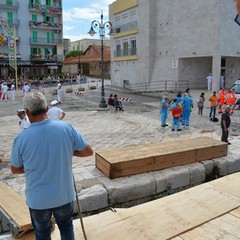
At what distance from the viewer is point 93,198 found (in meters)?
5.76

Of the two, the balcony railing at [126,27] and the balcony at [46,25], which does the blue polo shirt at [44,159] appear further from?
the balcony at [46,25]

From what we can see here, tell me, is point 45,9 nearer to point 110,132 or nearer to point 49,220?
point 110,132

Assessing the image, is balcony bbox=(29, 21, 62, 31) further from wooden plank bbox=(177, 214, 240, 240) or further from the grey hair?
the grey hair

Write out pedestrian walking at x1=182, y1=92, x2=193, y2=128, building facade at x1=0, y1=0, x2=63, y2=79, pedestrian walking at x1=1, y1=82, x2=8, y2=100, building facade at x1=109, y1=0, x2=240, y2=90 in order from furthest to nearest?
building facade at x1=0, y1=0, x2=63, y2=79, pedestrian walking at x1=1, y1=82, x2=8, y2=100, building facade at x1=109, y1=0, x2=240, y2=90, pedestrian walking at x1=182, y1=92, x2=193, y2=128

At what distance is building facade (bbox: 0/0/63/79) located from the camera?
158ft

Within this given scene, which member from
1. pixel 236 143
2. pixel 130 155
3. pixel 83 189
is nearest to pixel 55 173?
pixel 83 189

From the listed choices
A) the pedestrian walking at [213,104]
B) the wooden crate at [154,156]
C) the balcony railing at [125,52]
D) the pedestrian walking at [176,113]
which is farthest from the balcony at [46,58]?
the wooden crate at [154,156]


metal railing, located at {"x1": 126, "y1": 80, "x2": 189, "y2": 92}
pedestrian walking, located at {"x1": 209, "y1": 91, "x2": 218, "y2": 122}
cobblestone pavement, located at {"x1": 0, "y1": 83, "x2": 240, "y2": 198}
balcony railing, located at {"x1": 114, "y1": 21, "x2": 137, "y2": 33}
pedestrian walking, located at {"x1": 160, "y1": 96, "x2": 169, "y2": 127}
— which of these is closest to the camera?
cobblestone pavement, located at {"x1": 0, "y1": 83, "x2": 240, "y2": 198}

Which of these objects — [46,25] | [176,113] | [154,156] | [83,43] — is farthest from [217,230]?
[83,43]

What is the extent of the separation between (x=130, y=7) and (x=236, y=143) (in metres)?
26.8

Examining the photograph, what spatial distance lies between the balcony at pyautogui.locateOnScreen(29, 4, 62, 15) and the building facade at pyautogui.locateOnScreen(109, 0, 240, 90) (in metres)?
19.3

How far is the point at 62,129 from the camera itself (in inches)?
114

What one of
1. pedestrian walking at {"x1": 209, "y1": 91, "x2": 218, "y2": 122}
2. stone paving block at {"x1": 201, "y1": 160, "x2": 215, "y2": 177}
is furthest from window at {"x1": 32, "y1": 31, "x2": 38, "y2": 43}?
stone paving block at {"x1": 201, "y1": 160, "x2": 215, "y2": 177}

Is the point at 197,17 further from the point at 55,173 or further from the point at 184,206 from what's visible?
the point at 55,173
